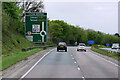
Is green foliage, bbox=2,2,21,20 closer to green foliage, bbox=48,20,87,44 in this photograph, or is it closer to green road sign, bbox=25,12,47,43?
green road sign, bbox=25,12,47,43

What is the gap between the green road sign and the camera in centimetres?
4238

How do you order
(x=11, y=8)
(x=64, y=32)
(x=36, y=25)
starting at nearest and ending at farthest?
(x=36, y=25) < (x=11, y=8) < (x=64, y=32)

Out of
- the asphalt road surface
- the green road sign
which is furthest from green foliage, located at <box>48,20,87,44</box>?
the asphalt road surface

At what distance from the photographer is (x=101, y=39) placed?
166 meters

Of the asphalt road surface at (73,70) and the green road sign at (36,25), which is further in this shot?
the green road sign at (36,25)

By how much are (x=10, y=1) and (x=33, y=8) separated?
76.2 ft

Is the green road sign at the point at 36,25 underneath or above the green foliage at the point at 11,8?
underneath

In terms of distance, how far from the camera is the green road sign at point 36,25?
42.4m

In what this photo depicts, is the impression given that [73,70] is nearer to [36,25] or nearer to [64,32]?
[36,25]

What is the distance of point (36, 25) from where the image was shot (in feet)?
139

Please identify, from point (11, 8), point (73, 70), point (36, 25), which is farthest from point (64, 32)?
point (73, 70)

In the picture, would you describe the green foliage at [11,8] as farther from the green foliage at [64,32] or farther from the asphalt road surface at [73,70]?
the green foliage at [64,32]

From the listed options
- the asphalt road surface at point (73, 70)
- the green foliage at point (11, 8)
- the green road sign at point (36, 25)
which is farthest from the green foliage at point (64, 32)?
the asphalt road surface at point (73, 70)

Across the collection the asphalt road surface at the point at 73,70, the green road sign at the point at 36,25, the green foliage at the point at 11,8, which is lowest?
the asphalt road surface at the point at 73,70
